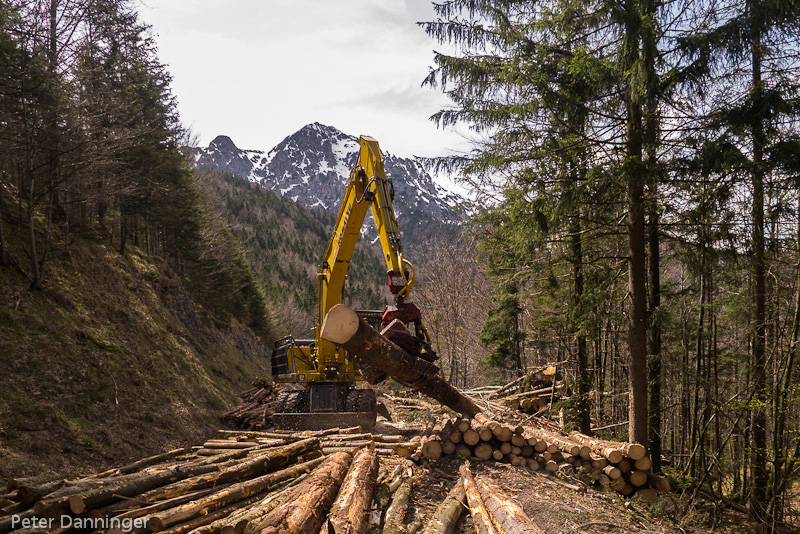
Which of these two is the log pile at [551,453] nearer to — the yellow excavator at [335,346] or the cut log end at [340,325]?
the yellow excavator at [335,346]

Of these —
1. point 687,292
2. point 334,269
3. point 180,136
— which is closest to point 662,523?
point 687,292

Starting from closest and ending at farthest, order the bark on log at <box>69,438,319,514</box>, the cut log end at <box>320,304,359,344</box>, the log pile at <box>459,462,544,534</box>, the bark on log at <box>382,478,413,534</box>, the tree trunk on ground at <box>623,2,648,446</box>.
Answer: the bark on log at <box>69,438,319,514</box>
the log pile at <box>459,462,544,534</box>
the bark on log at <box>382,478,413,534</box>
the cut log end at <box>320,304,359,344</box>
the tree trunk on ground at <box>623,2,648,446</box>

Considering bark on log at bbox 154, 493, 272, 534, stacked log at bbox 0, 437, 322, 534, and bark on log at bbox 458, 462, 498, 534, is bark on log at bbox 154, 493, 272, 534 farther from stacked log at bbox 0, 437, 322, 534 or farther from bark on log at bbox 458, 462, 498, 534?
bark on log at bbox 458, 462, 498, 534

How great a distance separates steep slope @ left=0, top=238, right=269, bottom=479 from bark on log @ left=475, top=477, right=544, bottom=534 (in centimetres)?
691

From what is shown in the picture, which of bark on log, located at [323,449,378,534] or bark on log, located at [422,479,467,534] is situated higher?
bark on log, located at [323,449,378,534]

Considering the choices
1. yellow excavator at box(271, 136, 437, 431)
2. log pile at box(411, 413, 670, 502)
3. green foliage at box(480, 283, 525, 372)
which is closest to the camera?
yellow excavator at box(271, 136, 437, 431)

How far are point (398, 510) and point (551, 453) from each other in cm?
316

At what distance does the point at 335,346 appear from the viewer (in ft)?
42.9

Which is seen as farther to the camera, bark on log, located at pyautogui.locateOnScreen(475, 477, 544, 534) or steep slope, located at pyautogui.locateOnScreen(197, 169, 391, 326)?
steep slope, located at pyautogui.locateOnScreen(197, 169, 391, 326)

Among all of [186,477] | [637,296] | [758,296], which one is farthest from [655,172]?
[186,477]

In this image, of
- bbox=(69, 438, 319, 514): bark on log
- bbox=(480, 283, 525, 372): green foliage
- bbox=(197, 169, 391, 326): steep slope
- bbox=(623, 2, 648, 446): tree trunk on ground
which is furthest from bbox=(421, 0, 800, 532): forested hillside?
bbox=(197, 169, 391, 326): steep slope

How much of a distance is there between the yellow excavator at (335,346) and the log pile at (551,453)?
5.31ft

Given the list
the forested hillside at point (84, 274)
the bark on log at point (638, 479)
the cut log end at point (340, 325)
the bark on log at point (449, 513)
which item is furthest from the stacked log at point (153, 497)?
the bark on log at point (638, 479)

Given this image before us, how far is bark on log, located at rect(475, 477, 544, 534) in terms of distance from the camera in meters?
4.56
